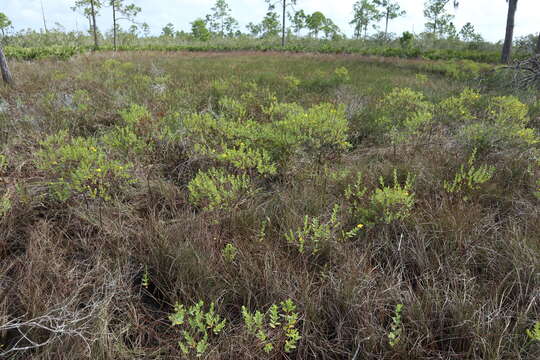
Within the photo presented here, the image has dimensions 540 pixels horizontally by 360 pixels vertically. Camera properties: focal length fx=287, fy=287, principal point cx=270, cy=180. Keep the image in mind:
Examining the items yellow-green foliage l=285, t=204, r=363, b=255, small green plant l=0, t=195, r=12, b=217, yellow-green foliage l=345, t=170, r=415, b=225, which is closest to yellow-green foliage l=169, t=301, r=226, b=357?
yellow-green foliage l=285, t=204, r=363, b=255

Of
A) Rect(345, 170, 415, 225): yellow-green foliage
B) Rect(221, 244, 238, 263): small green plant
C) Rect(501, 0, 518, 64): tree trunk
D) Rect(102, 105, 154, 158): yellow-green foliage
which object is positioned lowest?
Rect(221, 244, 238, 263): small green plant

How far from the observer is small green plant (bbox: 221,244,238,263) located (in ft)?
6.09

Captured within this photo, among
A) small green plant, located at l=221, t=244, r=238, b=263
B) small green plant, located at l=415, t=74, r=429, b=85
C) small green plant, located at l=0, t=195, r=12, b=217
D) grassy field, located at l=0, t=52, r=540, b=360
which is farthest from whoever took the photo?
small green plant, located at l=415, t=74, r=429, b=85

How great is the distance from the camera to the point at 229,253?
1909 mm

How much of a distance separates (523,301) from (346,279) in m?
0.97

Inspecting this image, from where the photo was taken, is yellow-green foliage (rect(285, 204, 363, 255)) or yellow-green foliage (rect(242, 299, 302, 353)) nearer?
yellow-green foliage (rect(242, 299, 302, 353))

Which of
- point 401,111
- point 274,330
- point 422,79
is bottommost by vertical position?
point 274,330

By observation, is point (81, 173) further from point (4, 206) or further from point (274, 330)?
point (274, 330)

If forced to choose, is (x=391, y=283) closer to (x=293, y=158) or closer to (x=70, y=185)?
(x=293, y=158)

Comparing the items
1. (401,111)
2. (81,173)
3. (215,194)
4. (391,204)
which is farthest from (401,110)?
(81,173)

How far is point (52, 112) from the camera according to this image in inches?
187

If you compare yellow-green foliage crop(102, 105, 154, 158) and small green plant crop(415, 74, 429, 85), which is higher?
small green plant crop(415, 74, 429, 85)

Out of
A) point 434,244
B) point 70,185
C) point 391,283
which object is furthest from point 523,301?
point 70,185

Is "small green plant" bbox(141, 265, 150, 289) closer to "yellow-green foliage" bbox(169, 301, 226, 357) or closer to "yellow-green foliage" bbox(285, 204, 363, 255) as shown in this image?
"yellow-green foliage" bbox(169, 301, 226, 357)
